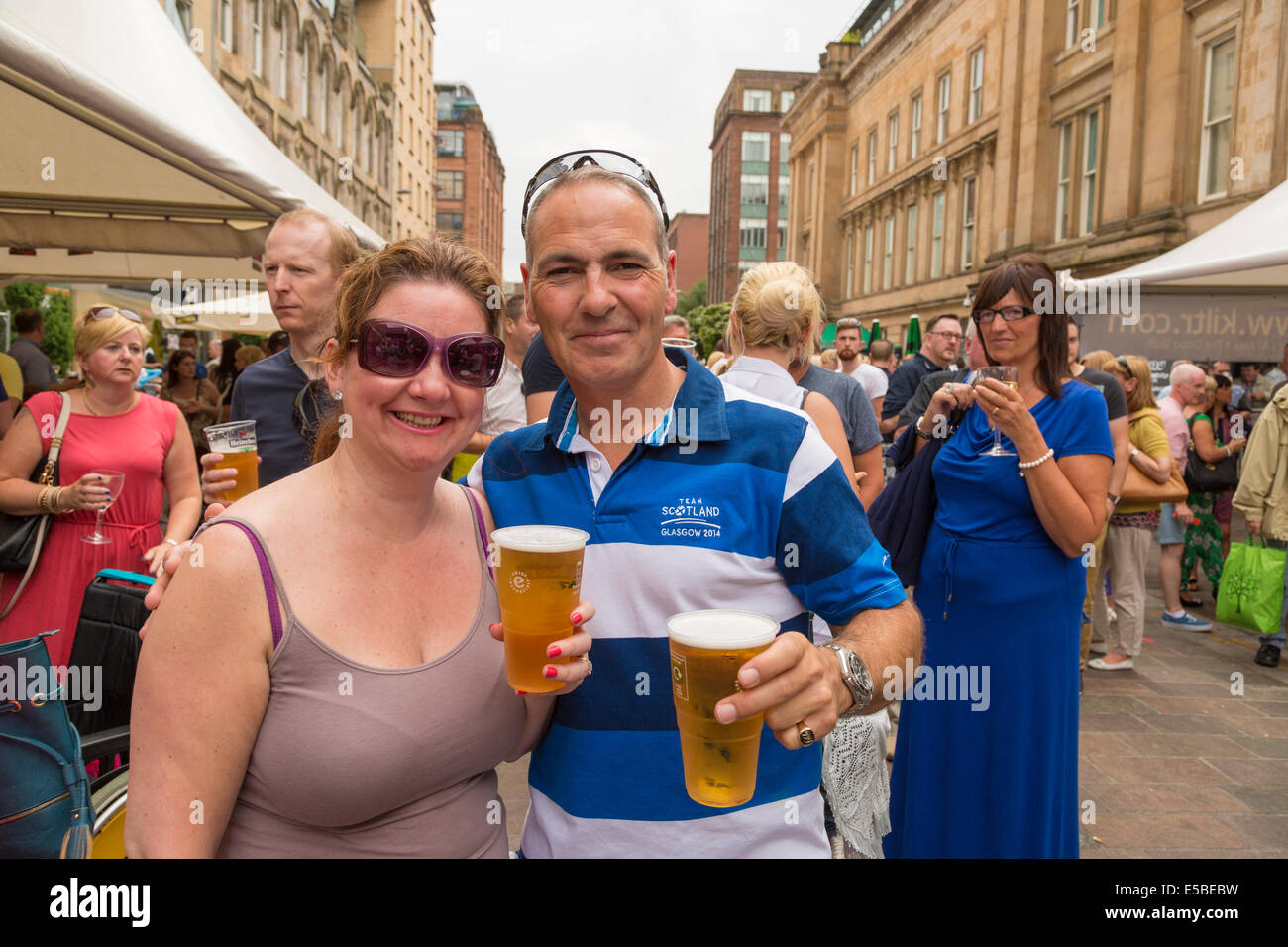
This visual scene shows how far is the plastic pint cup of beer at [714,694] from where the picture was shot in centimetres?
133

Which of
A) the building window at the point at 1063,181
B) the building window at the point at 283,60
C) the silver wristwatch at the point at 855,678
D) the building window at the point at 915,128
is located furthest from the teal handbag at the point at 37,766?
the building window at the point at 915,128

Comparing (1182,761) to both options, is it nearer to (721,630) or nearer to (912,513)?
(912,513)

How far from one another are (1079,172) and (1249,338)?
16113 millimetres

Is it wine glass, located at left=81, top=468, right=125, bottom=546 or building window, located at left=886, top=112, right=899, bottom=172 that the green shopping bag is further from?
building window, located at left=886, top=112, right=899, bottom=172

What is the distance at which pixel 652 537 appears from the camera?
168 centimetres

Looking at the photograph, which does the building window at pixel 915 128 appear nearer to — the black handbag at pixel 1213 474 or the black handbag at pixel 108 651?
the black handbag at pixel 1213 474

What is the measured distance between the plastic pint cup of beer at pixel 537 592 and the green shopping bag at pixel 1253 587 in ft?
24.2

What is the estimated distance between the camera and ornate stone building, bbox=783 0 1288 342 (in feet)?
53.2

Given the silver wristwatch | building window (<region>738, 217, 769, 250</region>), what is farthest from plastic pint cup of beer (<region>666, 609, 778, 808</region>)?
building window (<region>738, 217, 769, 250</region>)

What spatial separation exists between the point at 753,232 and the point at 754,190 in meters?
4.41

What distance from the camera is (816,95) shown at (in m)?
41.4

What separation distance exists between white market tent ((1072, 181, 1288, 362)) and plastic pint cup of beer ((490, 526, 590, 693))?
23.6ft
